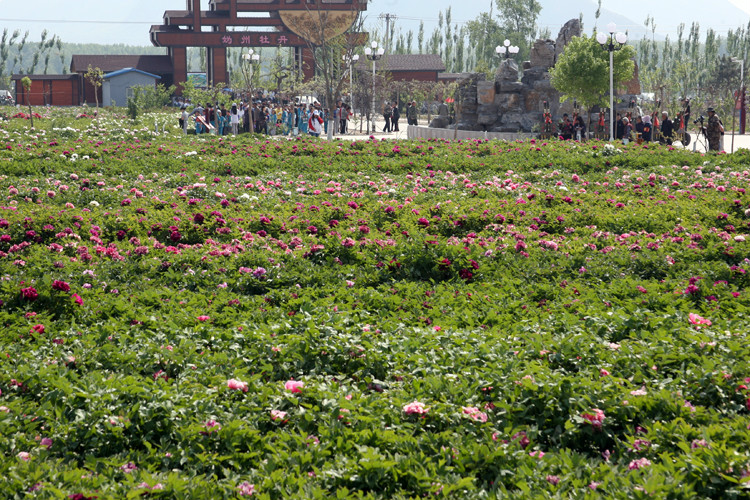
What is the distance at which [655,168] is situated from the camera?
604 inches

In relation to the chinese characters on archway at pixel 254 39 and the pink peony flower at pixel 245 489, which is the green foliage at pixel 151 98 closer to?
the chinese characters on archway at pixel 254 39

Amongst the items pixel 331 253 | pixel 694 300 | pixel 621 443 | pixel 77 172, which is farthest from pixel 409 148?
pixel 621 443

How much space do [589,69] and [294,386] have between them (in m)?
26.0

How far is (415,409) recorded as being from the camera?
478 centimetres

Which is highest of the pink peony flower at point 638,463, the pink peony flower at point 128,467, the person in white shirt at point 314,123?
the person in white shirt at point 314,123

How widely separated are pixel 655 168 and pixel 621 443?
12.1 meters

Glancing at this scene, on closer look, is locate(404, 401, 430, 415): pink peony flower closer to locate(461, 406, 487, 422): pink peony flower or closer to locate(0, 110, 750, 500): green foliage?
locate(0, 110, 750, 500): green foliage

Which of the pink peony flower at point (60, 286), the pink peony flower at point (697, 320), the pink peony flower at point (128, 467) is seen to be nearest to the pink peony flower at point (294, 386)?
the pink peony flower at point (128, 467)

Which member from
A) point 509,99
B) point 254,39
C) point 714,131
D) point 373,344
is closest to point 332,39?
point 509,99

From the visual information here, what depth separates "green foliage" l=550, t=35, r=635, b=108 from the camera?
28297 millimetres

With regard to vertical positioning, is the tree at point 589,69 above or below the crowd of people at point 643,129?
above

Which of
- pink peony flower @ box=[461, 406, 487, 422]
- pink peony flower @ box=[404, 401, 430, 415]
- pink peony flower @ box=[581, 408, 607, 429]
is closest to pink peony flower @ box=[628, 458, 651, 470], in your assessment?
pink peony flower @ box=[581, 408, 607, 429]

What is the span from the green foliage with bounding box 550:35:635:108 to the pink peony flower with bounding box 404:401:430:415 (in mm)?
25771

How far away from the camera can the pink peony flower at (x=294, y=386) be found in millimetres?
5105
